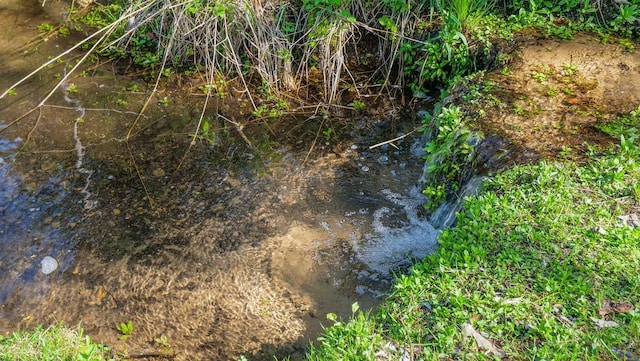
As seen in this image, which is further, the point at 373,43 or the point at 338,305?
the point at 373,43

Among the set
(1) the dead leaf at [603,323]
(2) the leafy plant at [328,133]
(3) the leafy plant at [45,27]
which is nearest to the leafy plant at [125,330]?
(2) the leafy plant at [328,133]

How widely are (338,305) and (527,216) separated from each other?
144cm

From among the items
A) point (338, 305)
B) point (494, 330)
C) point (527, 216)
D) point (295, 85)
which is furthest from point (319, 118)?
point (494, 330)

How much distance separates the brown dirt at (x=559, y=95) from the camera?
3.90m

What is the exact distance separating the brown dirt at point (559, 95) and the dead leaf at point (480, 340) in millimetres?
1608

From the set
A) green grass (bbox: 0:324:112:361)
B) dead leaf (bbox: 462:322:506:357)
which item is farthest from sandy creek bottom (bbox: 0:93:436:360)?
dead leaf (bbox: 462:322:506:357)

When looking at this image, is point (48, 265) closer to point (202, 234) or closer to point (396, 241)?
point (202, 234)

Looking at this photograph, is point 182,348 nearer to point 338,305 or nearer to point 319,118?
point 338,305

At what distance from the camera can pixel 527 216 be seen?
3184 millimetres

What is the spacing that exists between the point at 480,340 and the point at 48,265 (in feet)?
10.9

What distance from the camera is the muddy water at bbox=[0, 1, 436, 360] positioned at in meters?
3.64

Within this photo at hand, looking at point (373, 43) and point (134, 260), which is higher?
point (373, 43)

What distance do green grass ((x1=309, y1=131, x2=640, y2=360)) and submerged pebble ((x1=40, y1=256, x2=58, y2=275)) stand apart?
2309 millimetres

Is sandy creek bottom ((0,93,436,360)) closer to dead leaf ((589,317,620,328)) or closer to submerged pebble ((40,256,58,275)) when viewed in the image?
submerged pebble ((40,256,58,275))
